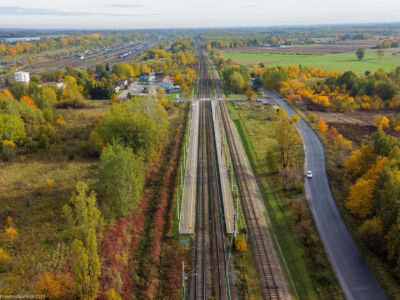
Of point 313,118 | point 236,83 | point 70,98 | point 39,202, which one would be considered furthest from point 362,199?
point 70,98

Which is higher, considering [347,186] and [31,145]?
[31,145]

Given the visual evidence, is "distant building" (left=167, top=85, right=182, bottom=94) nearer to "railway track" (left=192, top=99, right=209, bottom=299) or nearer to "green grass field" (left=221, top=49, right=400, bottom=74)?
"railway track" (left=192, top=99, right=209, bottom=299)

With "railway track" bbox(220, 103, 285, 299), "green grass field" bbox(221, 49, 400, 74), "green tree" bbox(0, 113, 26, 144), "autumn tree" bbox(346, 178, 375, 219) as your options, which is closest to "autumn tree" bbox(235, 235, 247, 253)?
"railway track" bbox(220, 103, 285, 299)

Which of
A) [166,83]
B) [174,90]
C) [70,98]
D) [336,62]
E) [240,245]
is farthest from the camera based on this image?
[336,62]

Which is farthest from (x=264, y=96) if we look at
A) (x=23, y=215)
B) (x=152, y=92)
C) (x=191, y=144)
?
(x=23, y=215)

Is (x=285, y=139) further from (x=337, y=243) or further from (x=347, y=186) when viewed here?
(x=337, y=243)

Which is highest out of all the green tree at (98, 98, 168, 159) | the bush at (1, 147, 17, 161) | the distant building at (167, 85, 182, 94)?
the distant building at (167, 85, 182, 94)

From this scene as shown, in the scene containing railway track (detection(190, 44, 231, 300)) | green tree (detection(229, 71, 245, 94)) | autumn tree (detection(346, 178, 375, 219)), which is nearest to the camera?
railway track (detection(190, 44, 231, 300))
